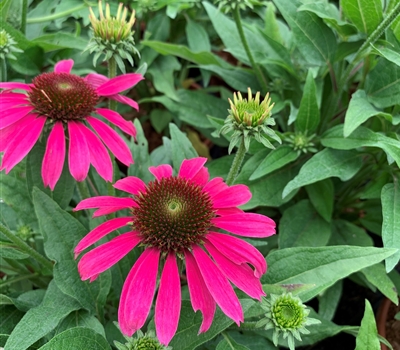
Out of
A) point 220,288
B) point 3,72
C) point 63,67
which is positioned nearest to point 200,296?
point 220,288

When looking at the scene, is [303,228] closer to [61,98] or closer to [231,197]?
[231,197]

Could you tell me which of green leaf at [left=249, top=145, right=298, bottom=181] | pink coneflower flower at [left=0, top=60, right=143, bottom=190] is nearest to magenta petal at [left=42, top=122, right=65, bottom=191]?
pink coneflower flower at [left=0, top=60, right=143, bottom=190]

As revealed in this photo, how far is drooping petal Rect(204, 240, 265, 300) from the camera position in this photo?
1.80 ft

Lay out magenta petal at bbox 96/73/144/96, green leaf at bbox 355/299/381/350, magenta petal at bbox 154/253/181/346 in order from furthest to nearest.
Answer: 1. magenta petal at bbox 96/73/144/96
2. green leaf at bbox 355/299/381/350
3. magenta petal at bbox 154/253/181/346

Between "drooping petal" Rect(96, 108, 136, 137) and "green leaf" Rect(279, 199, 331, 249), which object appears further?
"green leaf" Rect(279, 199, 331, 249)

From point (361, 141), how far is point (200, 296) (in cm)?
41

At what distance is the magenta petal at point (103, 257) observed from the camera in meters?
0.55

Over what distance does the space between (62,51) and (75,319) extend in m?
0.63

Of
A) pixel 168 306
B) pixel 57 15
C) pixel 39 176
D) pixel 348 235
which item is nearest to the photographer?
pixel 168 306

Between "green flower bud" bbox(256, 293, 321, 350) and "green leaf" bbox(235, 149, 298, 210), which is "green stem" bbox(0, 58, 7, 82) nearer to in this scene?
"green leaf" bbox(235, 149, 298, 210)

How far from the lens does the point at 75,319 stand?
687mm

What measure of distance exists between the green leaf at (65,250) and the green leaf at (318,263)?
256 millimetres

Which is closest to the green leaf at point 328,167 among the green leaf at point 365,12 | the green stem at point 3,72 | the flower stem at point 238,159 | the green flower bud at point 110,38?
the flower stem at point 238,159

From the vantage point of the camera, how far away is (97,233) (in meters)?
0.58
